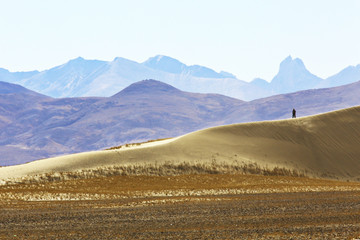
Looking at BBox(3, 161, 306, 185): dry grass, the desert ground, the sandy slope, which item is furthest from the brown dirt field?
the sandy slope

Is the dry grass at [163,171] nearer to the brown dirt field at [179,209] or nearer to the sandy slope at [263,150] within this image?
the sandy slope at [263,150]

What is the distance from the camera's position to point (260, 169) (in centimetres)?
5725

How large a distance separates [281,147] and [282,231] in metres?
39.6

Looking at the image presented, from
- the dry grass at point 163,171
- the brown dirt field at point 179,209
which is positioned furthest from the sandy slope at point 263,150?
the brown dirt field at point 179,209

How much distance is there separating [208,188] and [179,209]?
45.7 feet

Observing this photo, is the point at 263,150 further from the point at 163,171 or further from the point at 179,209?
the point at 179,209

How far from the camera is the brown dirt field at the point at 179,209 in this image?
24812mm

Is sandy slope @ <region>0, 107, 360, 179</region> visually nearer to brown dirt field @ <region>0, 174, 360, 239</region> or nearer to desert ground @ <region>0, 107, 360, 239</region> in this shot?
desert ground @ <region>0, 107, 360, 239</region>

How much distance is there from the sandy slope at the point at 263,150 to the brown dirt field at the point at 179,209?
489cm

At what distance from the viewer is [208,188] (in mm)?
46594

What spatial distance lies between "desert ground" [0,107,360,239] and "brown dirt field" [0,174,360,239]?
54mm

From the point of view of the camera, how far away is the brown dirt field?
24.8 meters

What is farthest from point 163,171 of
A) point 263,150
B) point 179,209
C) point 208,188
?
point 179,209

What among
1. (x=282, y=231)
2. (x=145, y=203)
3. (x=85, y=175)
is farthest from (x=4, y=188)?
(x=282, y=231)
